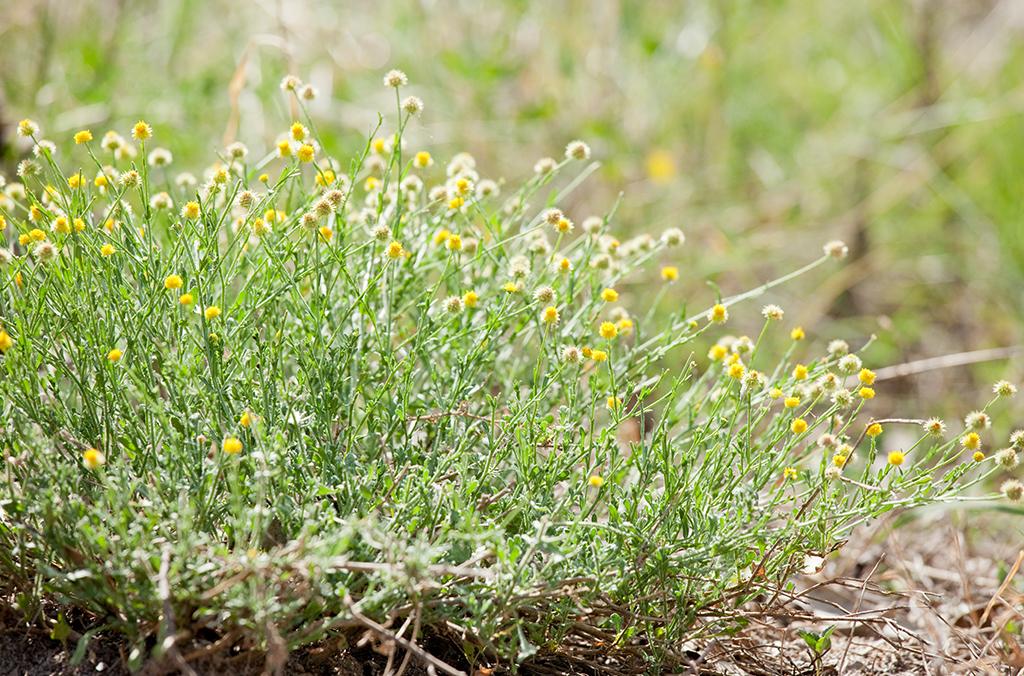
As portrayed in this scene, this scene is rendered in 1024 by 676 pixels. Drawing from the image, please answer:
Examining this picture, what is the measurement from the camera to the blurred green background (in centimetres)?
389

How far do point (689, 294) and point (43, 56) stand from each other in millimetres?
2452

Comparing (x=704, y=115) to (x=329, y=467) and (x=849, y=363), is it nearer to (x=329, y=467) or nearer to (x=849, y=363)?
(x=849, y=363)

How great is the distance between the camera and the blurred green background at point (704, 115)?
3.89m

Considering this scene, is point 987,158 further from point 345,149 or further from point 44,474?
point 44,474

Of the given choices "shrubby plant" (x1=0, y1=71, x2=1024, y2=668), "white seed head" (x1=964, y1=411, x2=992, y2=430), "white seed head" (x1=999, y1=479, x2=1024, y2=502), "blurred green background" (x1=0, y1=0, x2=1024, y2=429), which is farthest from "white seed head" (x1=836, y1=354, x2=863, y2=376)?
"blurred green background" (x1=0, y1=0, x2=1024, y2=429)

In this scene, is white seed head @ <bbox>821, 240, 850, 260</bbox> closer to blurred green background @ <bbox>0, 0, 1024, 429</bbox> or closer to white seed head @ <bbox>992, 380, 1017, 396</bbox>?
white seed head @ <bbox>992, 380, 1017, 396</bbox>

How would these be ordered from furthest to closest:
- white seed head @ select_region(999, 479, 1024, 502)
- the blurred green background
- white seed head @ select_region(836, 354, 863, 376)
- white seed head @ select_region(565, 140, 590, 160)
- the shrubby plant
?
the blurred green background → white seed head @ select_region(565, 140, 590, 160) → white seed head @ select_region(836, 354, 863, 376) → white seed head @ select_region(999, 479, 1024, 502) → the shrubby plant

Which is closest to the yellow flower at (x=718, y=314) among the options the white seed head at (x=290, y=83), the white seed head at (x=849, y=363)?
the white seed head at (x=849, y=363)

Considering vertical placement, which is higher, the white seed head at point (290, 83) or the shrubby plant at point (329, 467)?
the white seed head at point (290, 83)

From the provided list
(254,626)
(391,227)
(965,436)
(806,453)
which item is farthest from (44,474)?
(965,436)

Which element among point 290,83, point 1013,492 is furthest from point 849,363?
point 290,83

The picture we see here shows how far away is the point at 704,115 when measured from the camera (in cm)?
457

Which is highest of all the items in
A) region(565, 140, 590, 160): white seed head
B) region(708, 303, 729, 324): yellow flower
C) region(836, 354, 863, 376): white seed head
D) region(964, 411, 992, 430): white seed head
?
region(565, 140, 590, 160): white seed head

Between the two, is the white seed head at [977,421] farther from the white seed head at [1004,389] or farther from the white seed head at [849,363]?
the white seed head at [849,363]
